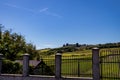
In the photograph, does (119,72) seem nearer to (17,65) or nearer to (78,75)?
(78,75)

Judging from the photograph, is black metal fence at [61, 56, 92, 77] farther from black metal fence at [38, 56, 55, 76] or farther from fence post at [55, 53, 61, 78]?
fence post at [55, 53, 61, 78]

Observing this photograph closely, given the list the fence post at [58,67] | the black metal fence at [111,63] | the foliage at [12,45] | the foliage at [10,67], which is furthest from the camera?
the foliage at [12,45]

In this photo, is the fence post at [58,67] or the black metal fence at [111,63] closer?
the black metal fence at [111,63]

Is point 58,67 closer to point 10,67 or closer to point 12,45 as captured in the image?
point 10,67

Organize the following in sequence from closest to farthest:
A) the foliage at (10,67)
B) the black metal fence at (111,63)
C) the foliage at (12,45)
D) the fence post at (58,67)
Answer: the black metal fence at (111,63) → the fence post at (58,67) → the foliage at (10,67) → the foliage at (12,45)

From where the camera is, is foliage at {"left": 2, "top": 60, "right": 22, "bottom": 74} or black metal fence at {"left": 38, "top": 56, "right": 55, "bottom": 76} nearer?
black metal fence at {"left": 38, "top": 56, "right": 55, "bottom": 76}

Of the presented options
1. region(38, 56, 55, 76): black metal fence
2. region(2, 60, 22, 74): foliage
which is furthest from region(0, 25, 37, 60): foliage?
region(38, 56, 55, 76): black metal fence

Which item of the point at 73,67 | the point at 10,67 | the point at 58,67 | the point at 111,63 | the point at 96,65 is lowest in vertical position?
the point at 10,67

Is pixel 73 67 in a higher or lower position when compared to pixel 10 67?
higher

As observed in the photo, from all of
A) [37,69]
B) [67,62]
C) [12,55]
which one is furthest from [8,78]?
[12,55]

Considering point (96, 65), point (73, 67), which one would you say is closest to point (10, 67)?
point (73, 67)

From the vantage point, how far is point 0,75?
25578 mm

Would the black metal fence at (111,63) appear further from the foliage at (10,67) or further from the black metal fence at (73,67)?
the foliage at (10,67)

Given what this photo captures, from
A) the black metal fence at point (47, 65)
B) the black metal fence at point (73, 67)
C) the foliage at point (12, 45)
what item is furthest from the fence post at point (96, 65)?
the foliage at point (12, 45)
